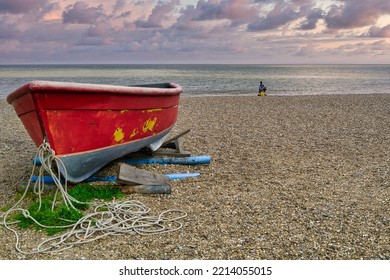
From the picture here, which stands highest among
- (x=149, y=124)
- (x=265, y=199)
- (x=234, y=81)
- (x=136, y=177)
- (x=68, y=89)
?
(x=68, y=89)

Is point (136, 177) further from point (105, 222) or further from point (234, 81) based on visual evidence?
point (234, 81)

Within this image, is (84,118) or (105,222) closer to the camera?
(105,222)

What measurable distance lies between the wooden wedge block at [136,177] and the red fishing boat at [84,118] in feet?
1.44

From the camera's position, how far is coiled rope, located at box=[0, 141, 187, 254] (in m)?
4.29

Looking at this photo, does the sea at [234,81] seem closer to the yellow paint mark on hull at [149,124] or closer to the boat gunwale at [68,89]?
the yellow paint mark on hull at [149,124]

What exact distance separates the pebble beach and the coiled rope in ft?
0.33

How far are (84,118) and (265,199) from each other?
260 centimetres

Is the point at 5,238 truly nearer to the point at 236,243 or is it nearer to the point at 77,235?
the point at 77,235

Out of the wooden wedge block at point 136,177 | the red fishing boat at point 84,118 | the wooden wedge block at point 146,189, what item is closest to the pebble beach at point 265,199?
the wooden wedge block at point 146,189

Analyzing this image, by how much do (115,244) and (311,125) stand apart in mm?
9434

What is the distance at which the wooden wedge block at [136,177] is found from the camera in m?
5.60

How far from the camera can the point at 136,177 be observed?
5.74 metres

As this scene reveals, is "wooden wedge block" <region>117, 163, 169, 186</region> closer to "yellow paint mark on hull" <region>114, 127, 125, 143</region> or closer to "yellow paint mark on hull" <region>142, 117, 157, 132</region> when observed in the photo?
"yellow paint mark on hull" <region>114, 127, 125, 143</region>

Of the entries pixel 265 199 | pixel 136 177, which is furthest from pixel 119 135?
pixel 265 199
